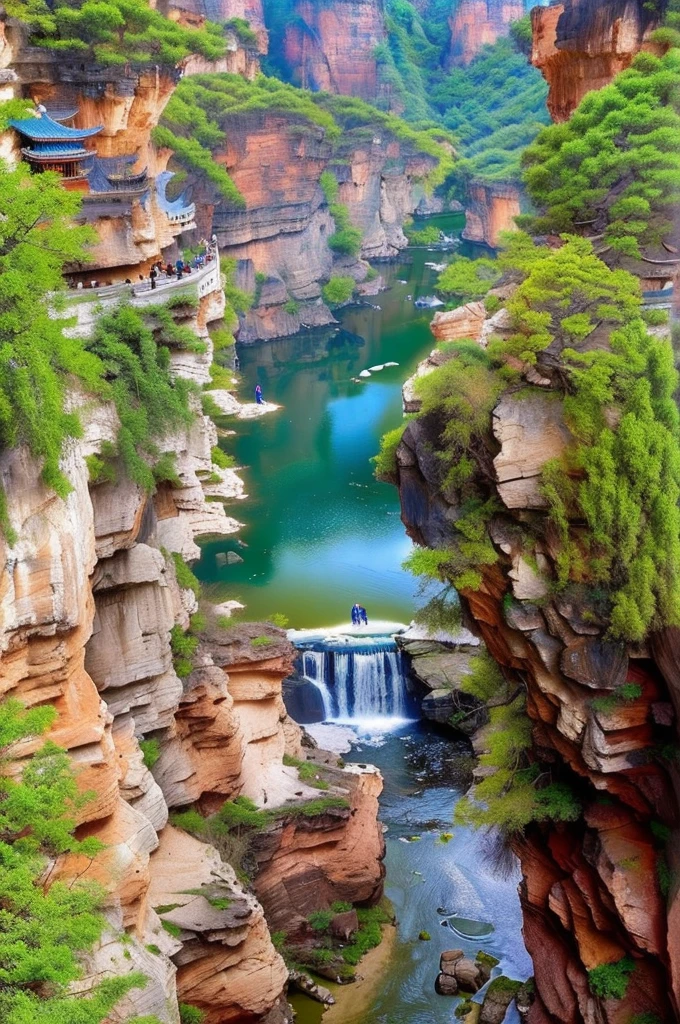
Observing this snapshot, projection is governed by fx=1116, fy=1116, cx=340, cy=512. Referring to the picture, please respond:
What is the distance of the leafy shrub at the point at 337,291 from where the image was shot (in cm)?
5419

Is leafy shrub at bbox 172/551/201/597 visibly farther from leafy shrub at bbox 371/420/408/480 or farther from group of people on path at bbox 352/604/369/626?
group of people on path at bbox 352/604/369/626

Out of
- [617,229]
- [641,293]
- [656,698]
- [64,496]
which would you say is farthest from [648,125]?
[64,496]

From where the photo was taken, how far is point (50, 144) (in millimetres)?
22250

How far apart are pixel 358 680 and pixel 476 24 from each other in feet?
218

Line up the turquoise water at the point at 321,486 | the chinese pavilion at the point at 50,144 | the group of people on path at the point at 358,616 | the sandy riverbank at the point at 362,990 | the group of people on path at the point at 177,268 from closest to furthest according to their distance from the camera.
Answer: the sandy riverbank at the point at 362,990 → the chinese pavilion at the point at 50,144 → the group of people on path at the point at 177,268 → the group of people on path at the point at 358,616 → the turquoise water at the point at 321,486

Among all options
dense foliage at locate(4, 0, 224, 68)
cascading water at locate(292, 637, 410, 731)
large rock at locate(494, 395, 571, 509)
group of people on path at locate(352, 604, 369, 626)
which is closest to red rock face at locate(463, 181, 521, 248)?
dense foliage at locate(4, 0, 224, 68)

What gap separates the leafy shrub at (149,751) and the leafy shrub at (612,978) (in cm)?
644

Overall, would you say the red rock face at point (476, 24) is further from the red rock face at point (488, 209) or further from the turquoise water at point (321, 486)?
the turquoise water at point (321, 486)

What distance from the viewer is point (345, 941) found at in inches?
682

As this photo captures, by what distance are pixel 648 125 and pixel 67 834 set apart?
12.7m

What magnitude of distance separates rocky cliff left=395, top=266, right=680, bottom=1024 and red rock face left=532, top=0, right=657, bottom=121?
6.37 m

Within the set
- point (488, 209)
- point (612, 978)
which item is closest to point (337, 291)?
point (488, 209)

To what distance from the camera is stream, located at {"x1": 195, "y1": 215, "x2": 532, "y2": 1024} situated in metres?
17.9

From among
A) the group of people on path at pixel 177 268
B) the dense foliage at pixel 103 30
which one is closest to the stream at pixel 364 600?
the group of people on path at pixel 177 268
